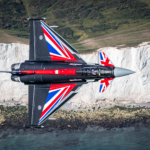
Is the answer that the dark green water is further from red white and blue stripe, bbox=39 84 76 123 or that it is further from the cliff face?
red white and blue stripe, bbox=39 84 76 123

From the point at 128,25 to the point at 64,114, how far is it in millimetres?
16789

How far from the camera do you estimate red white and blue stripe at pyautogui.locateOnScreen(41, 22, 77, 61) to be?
70.6ft

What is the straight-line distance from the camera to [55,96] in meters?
21.1

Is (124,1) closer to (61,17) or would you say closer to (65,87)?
(61,17)

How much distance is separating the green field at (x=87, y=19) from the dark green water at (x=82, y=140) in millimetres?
12171

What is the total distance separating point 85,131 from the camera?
86.5 feet

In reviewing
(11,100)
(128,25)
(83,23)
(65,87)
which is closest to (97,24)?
(83,23)

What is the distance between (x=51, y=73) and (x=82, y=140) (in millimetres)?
10725

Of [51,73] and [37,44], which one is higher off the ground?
[37,44]

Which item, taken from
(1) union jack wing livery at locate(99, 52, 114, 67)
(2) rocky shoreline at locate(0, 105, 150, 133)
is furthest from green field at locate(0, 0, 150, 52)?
(2) rocky shoreline at locate(0, 105, 150, 133)

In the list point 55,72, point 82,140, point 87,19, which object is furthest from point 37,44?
point 87,19

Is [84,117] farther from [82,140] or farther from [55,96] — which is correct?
[55,96]

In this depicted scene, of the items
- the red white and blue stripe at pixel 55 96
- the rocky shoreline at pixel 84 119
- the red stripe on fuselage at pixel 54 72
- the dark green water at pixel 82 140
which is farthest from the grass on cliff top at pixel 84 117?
the red stripe on fuselage at pixel 54 72

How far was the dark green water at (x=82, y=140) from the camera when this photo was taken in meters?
25.7
